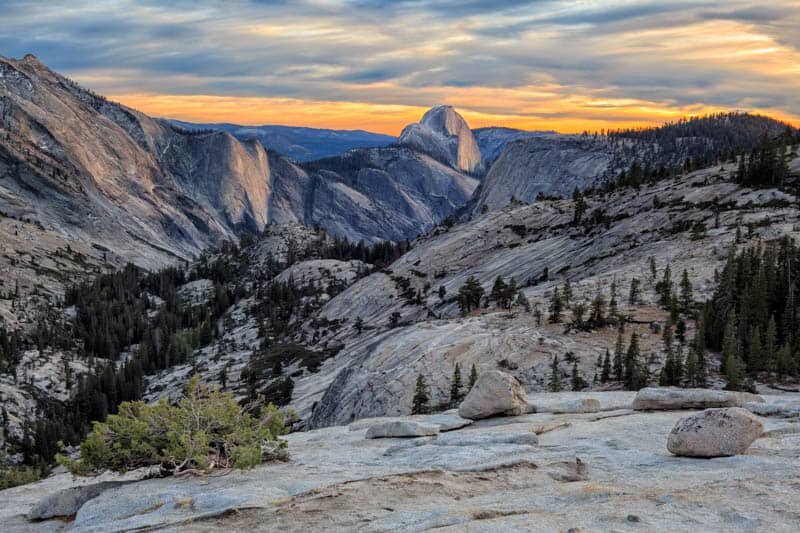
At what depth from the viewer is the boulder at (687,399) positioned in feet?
93.4


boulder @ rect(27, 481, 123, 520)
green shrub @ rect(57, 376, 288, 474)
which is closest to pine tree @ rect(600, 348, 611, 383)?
green shrub @ rect(57, 376, 288, 474)

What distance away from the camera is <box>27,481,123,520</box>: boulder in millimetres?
21094

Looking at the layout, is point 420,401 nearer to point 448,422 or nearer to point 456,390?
point 456,390

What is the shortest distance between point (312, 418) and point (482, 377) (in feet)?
151

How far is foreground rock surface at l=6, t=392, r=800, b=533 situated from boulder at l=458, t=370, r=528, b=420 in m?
3.43

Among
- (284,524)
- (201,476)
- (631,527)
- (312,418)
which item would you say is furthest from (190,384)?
(312,418)

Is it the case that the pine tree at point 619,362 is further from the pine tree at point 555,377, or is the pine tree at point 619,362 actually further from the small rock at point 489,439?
the small rock at point 489,439

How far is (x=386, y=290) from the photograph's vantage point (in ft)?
472

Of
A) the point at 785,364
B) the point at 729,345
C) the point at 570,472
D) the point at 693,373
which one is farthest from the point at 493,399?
the point at 729,345

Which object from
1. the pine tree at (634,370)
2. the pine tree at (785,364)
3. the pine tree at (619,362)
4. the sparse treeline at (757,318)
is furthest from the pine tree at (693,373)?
the pine tree at (785,364)

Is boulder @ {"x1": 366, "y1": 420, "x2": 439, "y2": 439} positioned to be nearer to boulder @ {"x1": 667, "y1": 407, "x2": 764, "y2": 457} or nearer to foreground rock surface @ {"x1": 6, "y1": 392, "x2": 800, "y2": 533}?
foreground rock surface @ {"x1": 6, "y1": 392, "x2": 800, "y2": 533}

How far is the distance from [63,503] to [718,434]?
2201 centimetres

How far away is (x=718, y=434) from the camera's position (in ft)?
66.8

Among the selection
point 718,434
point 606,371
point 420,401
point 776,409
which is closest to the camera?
point 718,434
